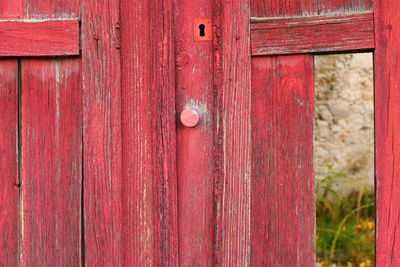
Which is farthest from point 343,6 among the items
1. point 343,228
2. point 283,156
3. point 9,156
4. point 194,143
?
point 343,228

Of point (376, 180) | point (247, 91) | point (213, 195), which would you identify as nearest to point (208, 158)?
point (213, 195)

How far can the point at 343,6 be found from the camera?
157 centimetres

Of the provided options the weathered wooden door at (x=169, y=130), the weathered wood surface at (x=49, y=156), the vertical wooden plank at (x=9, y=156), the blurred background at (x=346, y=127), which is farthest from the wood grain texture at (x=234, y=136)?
the blurred background at (x=346, y=127)

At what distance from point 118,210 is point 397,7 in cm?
111

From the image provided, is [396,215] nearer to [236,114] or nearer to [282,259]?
[282,259]

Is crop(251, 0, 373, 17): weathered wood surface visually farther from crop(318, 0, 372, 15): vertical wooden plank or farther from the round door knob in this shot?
the round door knob

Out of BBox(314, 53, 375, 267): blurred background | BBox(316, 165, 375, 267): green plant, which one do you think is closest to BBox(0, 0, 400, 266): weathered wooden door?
BBox(316, 165, 375, 267): green plant

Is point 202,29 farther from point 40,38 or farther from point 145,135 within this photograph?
point 40,38

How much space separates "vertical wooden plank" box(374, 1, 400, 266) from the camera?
152 cm

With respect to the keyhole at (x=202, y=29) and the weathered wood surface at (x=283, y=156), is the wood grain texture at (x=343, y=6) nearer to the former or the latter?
the weathered wood surface at (x=283, y=156)

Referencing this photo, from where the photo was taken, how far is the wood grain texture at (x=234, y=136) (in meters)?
1.61

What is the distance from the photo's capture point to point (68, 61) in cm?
169

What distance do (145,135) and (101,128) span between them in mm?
150

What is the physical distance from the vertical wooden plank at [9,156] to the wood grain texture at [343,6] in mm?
1063
